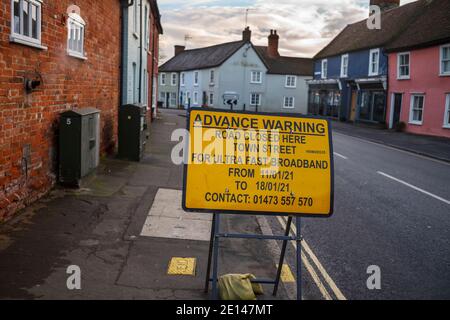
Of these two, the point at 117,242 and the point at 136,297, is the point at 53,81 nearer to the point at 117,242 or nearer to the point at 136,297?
the point at 117,242

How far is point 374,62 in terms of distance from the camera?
33.7 metres

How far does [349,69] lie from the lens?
124ft

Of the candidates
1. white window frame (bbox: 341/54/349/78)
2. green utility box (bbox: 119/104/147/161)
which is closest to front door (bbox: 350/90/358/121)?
white window frame (bbox: 341/54/349/78)

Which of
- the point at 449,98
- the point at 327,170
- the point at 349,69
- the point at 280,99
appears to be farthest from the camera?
the point at 280,99

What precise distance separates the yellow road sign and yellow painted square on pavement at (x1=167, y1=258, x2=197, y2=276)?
1.11m

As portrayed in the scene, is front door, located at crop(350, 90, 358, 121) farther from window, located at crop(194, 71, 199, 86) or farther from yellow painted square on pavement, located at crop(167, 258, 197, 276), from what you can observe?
yellow painted square on pavement, located at crop(167, 258, 197, 276)

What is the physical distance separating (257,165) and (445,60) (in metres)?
23.8

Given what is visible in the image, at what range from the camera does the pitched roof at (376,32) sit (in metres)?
32.5

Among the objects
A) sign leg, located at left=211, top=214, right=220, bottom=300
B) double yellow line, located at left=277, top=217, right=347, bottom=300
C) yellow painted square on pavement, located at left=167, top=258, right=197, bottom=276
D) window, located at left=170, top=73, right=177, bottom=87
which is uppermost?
window, located at left=170, top=73, right=177, bottom=87

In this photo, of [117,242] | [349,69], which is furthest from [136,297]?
[349,69]

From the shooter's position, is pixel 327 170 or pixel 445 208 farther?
pixel 445 208

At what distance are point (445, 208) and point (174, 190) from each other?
17.5ft

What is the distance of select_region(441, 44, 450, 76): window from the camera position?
24.9 m
